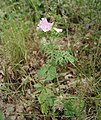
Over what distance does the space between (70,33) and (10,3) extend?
701 millimetres

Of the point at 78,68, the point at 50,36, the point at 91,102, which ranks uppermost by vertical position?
the point at 50,36

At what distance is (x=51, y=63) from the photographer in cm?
193

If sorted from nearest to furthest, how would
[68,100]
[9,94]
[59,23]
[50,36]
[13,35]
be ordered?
[50,36] < [68,100] < [9,94] < [13,35] < [59,23]

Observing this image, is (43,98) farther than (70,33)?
No

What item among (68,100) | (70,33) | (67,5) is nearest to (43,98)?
(68,100)

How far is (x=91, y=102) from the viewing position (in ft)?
6.99

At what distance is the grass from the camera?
200 cm

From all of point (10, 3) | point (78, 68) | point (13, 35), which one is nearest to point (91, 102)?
point (78, 68)

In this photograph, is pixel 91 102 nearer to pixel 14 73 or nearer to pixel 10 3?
pixel 14 73

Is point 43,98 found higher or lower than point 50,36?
lower

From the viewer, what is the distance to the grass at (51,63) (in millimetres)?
1995

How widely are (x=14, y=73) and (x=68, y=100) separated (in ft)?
1.93

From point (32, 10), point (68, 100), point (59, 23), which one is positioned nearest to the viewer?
point (68, 100)

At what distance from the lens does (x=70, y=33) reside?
283 cm
